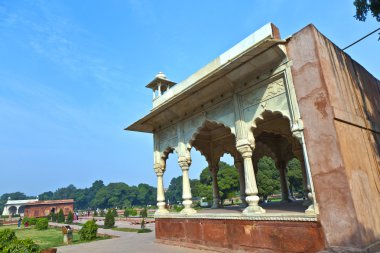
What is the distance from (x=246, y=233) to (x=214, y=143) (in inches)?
269

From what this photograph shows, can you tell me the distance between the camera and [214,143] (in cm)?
1381

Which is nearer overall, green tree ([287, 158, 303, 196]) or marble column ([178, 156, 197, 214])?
marble column ([178, 156, 197, 214])

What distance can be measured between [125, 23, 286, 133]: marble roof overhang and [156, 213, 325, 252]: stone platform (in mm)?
3967

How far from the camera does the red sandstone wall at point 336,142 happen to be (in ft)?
17.6

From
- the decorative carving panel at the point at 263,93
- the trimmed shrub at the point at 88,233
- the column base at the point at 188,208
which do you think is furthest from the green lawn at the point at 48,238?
the decorative carving panel at the point at 263,93

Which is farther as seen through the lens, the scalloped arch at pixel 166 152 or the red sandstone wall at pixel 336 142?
the scalloped arch at pixel 166 152

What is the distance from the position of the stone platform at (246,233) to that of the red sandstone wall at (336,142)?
0.46 metres

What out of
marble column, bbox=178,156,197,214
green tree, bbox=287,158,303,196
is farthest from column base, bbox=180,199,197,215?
green tree, bbox=287,158,303,196

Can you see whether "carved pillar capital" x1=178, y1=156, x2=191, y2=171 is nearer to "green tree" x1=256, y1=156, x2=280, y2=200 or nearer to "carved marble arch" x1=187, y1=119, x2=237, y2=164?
"carved marble arch" x1=187, y1=119, x2=237, y2=164

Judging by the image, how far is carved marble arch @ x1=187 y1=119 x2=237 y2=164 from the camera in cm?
1315

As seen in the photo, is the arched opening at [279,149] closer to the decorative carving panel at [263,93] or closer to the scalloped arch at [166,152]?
the decorative carving panel at [263,93]

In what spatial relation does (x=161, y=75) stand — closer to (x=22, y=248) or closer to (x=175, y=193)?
(x=22, y=248)

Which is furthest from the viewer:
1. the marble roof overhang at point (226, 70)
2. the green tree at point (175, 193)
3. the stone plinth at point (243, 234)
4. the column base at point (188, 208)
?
the green tree at point (175, 193)

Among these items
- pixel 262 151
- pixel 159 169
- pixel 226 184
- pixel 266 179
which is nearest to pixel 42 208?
pixel 226 184
